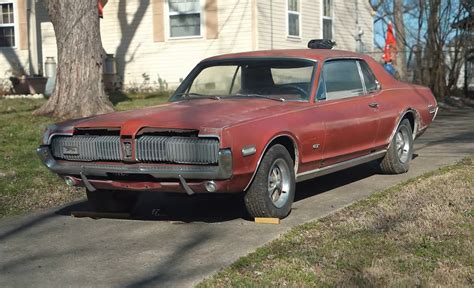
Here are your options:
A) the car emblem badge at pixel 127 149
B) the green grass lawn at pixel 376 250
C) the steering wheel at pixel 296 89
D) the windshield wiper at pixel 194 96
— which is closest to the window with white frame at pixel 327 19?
the windshield wiper at pixel 194 96

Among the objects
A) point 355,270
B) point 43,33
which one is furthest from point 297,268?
point 43,33

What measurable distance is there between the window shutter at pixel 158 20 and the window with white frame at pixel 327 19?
5.63m

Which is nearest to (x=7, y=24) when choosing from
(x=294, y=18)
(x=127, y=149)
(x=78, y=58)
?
(x=294, y=18)

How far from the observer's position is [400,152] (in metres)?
8.30

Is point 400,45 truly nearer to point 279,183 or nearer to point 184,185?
point 279,183

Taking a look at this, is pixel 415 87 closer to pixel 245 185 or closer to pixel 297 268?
pixel 245 185

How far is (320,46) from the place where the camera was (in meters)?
8.59

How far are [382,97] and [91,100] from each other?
5.72m

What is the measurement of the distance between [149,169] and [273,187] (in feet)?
3.81

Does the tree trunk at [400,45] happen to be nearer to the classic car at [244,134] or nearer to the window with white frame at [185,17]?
the window with white frame at [185,17]

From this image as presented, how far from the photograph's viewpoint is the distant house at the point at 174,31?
18547mm

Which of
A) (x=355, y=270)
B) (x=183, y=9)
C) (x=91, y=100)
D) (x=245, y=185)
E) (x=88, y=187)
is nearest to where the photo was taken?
(x=355, y=270)

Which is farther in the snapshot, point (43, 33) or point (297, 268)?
point (43, 33)

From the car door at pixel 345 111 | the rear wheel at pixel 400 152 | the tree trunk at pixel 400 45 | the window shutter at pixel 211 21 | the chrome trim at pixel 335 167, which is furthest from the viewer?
the tree trunk at pixel 400 45
